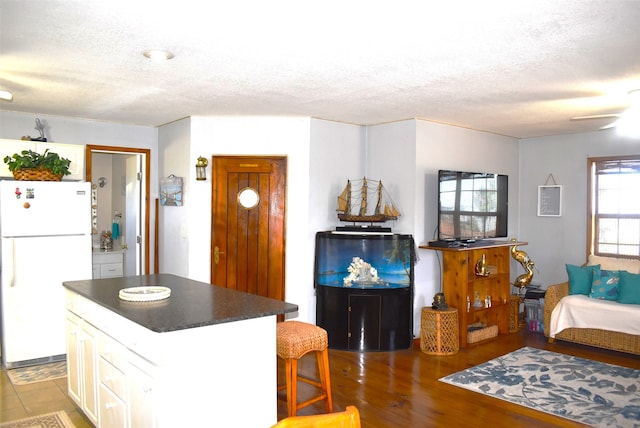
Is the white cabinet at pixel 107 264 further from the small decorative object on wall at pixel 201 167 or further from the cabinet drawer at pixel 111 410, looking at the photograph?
the cabinet drawer at pixel 111 410

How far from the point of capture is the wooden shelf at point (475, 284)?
5059 millimetres

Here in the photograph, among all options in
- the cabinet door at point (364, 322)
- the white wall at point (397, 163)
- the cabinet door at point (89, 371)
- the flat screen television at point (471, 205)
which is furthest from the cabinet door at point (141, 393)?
the flat screen television at point (471, 205)

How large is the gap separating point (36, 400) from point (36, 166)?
2.00 m

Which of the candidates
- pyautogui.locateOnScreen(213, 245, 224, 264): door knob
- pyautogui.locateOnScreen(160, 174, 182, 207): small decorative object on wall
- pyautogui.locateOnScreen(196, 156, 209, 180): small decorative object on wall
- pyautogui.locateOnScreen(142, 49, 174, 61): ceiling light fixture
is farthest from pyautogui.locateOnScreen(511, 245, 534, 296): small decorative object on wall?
pyautogui.locateOnScreen(142, 49, 174, 61): ceiling light fixture

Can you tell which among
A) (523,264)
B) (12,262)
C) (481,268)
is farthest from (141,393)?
(523,264)

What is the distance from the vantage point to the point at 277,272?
5.21 m

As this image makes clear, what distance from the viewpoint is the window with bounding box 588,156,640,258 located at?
572 cm

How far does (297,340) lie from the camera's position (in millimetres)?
3131

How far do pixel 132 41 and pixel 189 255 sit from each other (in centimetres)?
278

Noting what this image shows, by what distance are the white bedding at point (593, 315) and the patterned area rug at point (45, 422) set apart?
14.9 ft

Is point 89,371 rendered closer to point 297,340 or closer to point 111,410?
point 111,410

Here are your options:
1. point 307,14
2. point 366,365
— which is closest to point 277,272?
point 366,365

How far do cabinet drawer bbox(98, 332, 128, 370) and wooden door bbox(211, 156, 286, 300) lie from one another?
2.39 m

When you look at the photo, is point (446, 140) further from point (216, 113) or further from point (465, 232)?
point (216, 113)
